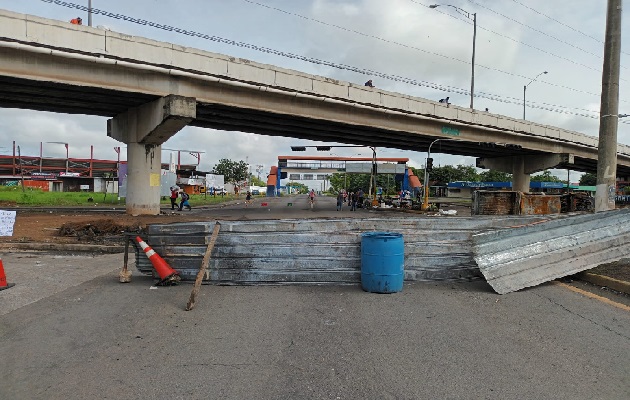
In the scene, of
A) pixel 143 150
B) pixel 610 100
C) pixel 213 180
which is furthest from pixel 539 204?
pixel 213 180

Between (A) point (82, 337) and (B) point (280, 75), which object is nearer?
(A) point (82, 337)

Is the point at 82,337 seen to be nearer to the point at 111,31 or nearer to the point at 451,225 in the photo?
the point at 451,225

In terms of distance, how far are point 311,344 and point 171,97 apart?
1891cm

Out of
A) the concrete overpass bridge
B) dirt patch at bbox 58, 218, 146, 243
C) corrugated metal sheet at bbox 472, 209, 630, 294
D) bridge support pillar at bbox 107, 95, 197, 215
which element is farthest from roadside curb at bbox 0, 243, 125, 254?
bridge support pillar at bbox 107, 95, 197, 215

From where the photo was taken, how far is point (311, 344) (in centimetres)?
464

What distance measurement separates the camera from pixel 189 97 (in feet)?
71.2

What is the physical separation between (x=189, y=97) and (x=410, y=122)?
53.1 feet

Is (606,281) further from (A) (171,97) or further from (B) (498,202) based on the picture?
(A) (171,97)

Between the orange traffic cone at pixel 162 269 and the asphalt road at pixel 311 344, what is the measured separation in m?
0.25

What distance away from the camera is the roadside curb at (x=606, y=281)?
6.83 meters

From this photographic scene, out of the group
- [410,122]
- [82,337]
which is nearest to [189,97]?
[410,122]

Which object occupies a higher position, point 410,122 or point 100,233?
point 410,122

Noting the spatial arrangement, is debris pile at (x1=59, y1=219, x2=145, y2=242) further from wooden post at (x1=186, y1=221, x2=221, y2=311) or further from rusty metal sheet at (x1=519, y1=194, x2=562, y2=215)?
rusty metal sheet at (x1=519, y1=194, x2=562, y2=215)

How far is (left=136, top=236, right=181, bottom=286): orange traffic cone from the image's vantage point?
7.39 meters
